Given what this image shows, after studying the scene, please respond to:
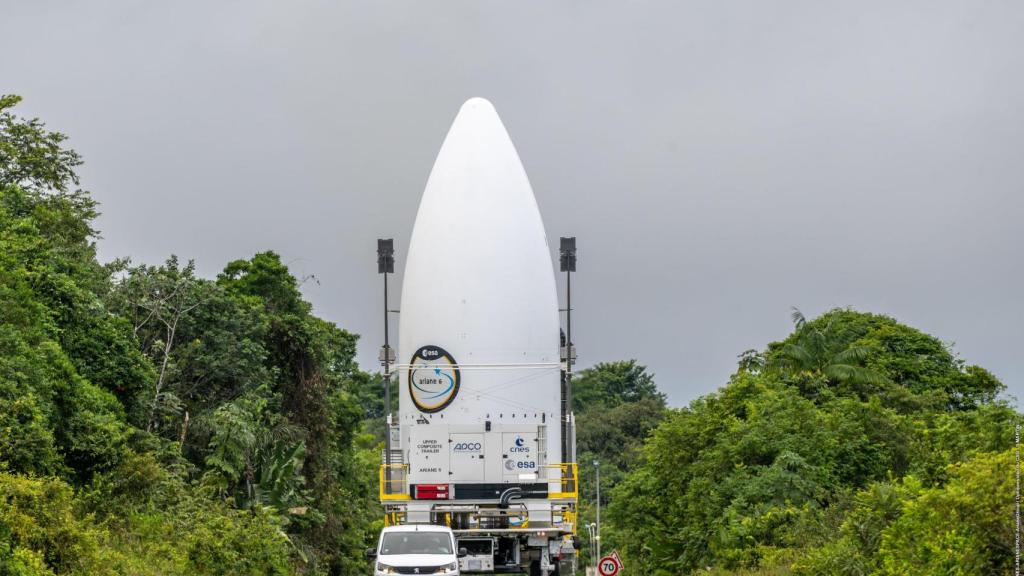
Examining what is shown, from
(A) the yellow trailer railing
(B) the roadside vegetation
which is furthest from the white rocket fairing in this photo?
(B) the roadside vegetation

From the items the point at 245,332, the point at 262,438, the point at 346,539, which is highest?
the point at 245,332

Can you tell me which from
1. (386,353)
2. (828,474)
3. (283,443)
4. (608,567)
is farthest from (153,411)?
(828,474)

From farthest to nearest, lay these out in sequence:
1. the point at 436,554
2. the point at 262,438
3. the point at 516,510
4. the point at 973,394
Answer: the point at 973,394, the point at 262,438, the point at 516,510, the point at 436,554

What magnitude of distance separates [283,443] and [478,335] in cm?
1373

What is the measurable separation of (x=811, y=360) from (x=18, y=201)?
24110 millimetres

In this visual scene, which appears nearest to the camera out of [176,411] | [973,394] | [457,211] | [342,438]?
[457,211]

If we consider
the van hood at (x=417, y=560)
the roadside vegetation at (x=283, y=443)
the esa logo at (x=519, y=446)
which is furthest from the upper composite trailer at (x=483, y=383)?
the roadside vegetation at (x=283, y=443)

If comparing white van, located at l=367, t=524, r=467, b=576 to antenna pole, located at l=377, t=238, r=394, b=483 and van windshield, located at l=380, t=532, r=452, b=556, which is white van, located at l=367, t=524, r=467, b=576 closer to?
van windshield, located at l=380, t=532, r=452, b=556

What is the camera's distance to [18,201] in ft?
114

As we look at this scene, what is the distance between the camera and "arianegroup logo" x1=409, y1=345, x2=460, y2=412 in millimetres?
26938

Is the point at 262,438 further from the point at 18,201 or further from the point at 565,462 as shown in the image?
the point at 565,462

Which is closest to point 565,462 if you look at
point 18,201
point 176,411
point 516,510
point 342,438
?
point 516,510

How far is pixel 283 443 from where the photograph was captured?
39.4 m

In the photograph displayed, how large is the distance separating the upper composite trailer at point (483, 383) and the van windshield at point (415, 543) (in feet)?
5.72
